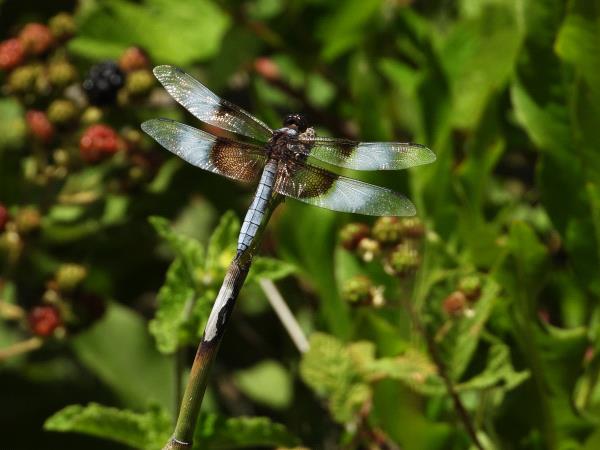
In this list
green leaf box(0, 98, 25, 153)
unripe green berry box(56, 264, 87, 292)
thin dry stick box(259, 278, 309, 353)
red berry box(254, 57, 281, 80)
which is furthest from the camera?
red berry box(254, 57, 281, 80)

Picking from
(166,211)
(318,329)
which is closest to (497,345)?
(318,329)

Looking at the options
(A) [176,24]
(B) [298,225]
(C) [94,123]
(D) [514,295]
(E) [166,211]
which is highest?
(A) [176,24]

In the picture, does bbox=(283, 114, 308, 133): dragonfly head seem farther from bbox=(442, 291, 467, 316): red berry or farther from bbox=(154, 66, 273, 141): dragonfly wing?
bbox=(442, 291, 467, 316): red berry

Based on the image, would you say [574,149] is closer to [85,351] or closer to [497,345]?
[497,345]

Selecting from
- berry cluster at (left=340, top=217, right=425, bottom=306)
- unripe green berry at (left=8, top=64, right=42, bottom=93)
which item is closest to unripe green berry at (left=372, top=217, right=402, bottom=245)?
berry cluster at (left=340, top=217, right=425, bottom=306)

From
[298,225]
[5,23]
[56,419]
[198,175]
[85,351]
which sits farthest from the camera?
[5,23]

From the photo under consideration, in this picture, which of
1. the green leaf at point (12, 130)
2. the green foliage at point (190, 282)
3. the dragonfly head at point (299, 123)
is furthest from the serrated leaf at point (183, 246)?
the green leaf at point (12, 130)

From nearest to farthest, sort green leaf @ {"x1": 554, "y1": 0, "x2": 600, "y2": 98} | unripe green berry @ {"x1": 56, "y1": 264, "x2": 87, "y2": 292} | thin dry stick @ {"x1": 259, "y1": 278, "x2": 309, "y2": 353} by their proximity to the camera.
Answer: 1. green leaf @ {"x1": 554, "y1": 0, "x2": 600, "y2": 98}
2. thin dry stick @ {"x1": 259, "y1": 278, "x2": 309, "y2": 353}
3. unripe green berry @ {"x1": 56, "y1": 264, "x2": 87, "y2": 292}
